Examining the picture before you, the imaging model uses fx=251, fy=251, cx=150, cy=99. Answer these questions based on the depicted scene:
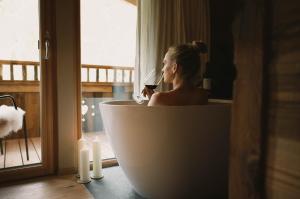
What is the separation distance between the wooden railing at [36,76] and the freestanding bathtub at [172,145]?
1.32m

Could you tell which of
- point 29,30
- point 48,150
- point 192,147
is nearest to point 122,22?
point 29,30

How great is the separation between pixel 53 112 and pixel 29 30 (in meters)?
0.77

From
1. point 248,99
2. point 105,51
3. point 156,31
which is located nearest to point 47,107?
point 105,51

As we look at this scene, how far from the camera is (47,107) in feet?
6.61

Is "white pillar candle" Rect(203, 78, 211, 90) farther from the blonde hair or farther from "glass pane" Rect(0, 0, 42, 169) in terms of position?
"glass pane" Rect(0, 0, 42, 169)

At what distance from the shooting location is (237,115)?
669 millimetres

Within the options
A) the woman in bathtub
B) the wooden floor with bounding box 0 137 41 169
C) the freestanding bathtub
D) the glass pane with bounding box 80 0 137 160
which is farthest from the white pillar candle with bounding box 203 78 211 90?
the wooden floor with bounding box 0 137 41 169

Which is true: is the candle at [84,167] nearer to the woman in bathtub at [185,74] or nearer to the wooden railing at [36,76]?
the woman in bathtub at [185,74]

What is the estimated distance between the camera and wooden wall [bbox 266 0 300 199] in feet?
1.82

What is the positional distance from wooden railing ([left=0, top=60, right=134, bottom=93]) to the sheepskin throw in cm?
49

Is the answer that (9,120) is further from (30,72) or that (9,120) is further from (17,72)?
(17,72)

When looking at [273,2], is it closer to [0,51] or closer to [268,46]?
[268,46]

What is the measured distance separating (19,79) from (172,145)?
2.29 meters

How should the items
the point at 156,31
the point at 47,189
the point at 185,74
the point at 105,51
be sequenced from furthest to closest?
the point at 105,51 → the point at 156,31 → the point at 47,189 → the point at 185,74
